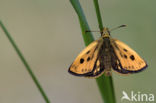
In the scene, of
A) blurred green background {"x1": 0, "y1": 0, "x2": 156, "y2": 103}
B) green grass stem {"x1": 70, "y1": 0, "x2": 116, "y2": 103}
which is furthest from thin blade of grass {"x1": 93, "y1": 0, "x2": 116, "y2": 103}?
blurred green background {"x1": 0, "y1": 0, "x2": 156, "y2": 103}

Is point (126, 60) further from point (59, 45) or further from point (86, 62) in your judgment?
point (59, 45)

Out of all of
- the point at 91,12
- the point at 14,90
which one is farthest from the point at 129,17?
the point at 14,90

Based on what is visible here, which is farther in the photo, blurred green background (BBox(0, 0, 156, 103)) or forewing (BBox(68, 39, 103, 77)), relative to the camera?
blurred green background (BBox(0, 0, 156, 103))

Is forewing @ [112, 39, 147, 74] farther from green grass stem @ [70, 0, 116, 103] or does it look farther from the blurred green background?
the blurred green background

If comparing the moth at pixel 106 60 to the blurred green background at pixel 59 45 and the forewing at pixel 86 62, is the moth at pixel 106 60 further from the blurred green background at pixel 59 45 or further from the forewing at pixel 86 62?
the blurred green background at pixel 59 45

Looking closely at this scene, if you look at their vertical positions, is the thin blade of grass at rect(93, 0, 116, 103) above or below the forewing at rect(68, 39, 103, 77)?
below

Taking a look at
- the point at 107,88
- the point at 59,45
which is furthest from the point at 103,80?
the point at 59,45
